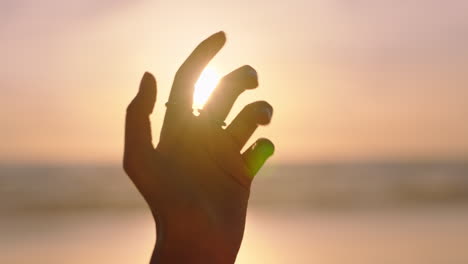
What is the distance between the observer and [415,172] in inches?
1142

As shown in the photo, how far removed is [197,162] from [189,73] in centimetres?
24

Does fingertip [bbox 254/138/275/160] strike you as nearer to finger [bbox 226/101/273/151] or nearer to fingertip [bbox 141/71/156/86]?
finger [bbox 226/101/273/151]

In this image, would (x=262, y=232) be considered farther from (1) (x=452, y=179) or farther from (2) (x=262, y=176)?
(1) (x=452, y=179)

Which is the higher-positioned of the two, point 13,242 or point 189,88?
point 189,88

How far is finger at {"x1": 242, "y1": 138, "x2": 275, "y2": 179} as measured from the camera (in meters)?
2.18

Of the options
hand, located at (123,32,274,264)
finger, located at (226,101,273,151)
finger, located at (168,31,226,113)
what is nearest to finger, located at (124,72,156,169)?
hand, located at (123,32,274,264)

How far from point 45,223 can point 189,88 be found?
11.8m

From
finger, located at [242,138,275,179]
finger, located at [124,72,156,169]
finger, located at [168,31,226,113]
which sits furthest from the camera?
finger, located at [242,138,275,179]

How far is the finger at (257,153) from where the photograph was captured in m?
2.18

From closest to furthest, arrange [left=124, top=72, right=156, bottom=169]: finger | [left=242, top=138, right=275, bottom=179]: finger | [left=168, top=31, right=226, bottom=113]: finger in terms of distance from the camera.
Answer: [left=124, top=72, right=156, bottom=169]: finger → [left=168, top=31, right=226, bottom=113]: finger → [left=242, top=138, right=275, bottom=179]: finger

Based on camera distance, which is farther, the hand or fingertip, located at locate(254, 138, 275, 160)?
fingertip, located at locate(254, 138, 275, 160)

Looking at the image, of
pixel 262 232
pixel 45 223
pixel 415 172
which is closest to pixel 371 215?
pixel 262 232

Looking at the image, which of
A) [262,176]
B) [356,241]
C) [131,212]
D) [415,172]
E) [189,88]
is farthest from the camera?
[415,172]

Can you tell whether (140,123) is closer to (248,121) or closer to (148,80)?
(148,80)
